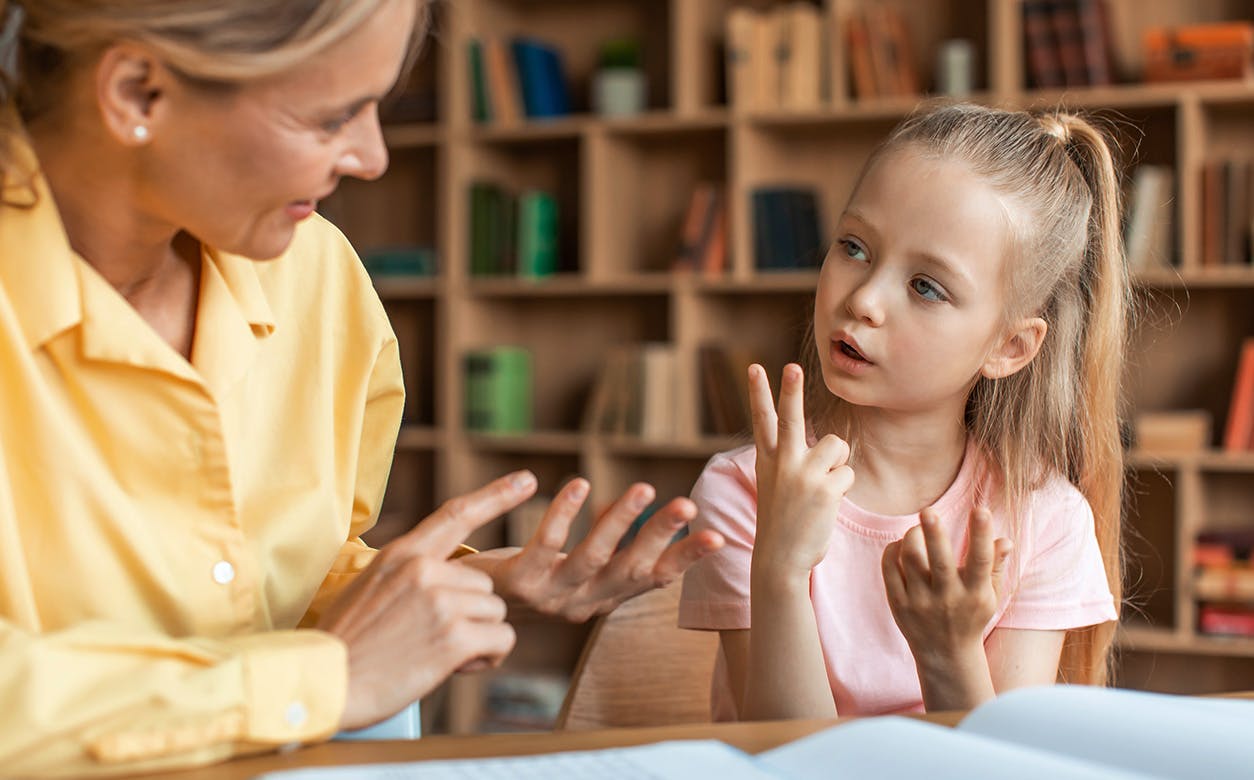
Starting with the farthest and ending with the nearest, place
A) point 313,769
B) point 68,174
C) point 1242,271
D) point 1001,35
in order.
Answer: point 1001,35 → point 1242,271 → point 68,174 → point 313,769

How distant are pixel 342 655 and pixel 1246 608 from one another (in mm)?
2936

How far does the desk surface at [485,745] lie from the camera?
83 centimetres

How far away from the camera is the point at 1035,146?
148 cm

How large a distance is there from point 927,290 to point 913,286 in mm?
15

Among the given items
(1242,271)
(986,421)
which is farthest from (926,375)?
(1242,271)

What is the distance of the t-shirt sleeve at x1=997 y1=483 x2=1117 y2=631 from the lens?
1.39 meters

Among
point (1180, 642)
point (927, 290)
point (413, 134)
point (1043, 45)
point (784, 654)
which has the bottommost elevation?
point (1180, 642)

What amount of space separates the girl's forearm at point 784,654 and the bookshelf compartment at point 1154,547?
235 cm

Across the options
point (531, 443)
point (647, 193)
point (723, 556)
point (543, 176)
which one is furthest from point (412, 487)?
point (723, 556)

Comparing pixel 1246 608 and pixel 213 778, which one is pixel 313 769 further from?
pixel 1246 608

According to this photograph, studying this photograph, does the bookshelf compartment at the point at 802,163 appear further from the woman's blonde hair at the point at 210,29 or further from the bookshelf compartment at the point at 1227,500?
the woman's blonde hair at the point at 210,29

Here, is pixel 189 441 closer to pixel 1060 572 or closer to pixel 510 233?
pixel 1060 572

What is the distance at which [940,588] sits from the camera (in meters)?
1.11

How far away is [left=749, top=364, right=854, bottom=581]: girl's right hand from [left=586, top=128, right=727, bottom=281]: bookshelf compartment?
8.93 ft
